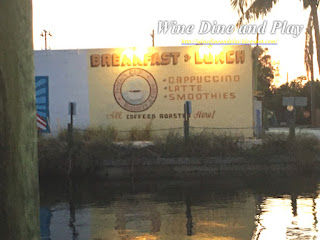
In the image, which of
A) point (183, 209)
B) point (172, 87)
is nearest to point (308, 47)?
point (172, 87)

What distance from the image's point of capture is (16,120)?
2914mm

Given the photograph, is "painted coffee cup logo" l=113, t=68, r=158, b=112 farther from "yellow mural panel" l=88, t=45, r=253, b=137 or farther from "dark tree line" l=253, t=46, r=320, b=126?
"dark tree line" l=253, t=46, r=320, b=126

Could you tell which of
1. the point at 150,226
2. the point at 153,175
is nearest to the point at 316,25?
the point at 153,175

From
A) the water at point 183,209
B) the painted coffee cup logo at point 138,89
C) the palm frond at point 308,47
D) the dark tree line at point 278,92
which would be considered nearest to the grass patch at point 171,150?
the water at point 183,209

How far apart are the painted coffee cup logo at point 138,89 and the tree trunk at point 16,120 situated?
59.4ft

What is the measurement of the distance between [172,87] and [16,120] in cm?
1822

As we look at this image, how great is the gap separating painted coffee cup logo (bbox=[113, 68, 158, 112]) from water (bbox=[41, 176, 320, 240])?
8.39 meters

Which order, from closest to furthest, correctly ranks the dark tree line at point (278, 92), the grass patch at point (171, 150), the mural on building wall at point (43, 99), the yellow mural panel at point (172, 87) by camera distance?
1. the grass patch at point (171, 150)
2. the yellow mural panel at point (172, 87)
3. the mural on building wall at point (43, 99)
4. the dark tree line at point (278, 92)

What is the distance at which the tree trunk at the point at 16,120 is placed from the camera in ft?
9.50

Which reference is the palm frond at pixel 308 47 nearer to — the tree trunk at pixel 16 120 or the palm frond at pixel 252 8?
the palm frond at pixel 252 8

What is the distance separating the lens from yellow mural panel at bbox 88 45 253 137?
2077 cm

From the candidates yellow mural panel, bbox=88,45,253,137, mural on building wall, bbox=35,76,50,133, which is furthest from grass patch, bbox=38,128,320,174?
mural on building wall, bbox=35,76,50,133

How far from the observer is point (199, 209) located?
8758mm

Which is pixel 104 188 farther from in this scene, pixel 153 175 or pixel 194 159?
pixel 194 159
